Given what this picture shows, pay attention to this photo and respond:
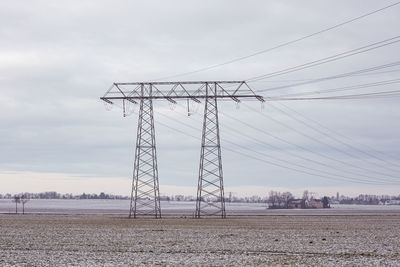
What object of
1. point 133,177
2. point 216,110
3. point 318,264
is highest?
point 216,110

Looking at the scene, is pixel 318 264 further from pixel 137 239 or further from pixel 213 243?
pixel 137 239

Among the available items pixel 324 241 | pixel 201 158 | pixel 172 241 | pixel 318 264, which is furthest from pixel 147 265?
pixel 201 158

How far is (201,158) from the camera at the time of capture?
7812cm

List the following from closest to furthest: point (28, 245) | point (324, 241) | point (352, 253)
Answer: point (352, 253) → point (28, 245) → point (324, 241)

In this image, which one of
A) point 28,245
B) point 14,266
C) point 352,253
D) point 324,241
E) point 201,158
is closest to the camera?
point 14,266

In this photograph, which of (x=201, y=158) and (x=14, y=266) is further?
(x=201, y=158)

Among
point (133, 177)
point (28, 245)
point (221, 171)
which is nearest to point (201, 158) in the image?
point (221, 171)

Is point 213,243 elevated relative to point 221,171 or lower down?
lower down

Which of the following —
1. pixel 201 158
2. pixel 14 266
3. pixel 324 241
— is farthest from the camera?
pixel 201 158

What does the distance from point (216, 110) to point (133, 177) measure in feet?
44.0

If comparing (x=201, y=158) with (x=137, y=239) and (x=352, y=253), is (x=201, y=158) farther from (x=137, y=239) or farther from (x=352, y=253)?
(x=352, y=253)

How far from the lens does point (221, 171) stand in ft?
258

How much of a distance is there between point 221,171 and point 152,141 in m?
9.54

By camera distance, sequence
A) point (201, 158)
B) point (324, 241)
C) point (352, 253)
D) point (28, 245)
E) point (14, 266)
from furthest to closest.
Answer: point (201, 158) < point (324, 241) < point (28, 245) < point (352, 253) < point (14, 266)
